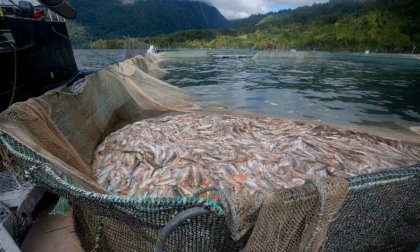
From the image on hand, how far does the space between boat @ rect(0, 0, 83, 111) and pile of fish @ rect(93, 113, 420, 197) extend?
355 cm

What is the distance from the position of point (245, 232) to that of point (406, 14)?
12215cm

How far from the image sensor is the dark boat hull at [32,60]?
851cm

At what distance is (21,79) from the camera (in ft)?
30.9

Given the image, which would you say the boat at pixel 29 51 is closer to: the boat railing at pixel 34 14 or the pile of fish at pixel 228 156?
the boat railing at pixel 34 14

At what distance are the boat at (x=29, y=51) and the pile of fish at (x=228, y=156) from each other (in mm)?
3545

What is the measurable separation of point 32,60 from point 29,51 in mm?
357

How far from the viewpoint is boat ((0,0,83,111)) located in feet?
27.8

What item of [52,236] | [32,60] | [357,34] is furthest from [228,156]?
[357,34]

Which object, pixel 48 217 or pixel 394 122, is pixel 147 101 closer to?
pixel 48 217

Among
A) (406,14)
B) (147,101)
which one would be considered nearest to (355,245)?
(147,101)

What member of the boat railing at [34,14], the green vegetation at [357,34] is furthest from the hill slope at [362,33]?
the boat railing at [34,14]

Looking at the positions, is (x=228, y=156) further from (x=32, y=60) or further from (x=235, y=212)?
(x=32, y=60)

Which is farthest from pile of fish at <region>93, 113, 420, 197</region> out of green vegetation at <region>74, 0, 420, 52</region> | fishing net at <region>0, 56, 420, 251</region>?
green vegetation at <region>74, 0, 420, 52</region>

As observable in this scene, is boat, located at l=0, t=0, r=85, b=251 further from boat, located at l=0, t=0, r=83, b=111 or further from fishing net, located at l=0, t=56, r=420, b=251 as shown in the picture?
fishing net, located at l=0, t=56, r=420, b=251
